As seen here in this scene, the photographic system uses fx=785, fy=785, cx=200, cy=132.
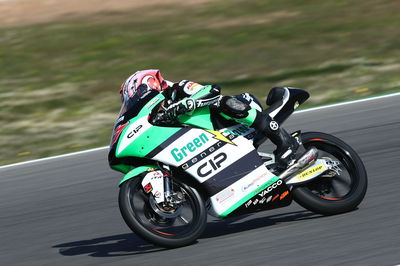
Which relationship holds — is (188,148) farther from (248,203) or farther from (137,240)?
(137,240)

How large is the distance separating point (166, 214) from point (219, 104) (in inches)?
35.9

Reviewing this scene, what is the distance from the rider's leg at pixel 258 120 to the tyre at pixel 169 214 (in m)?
0.66

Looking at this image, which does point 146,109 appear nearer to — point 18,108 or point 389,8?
point 18,108

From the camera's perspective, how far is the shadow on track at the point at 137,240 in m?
6.16

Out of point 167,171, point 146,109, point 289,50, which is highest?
point 146,109

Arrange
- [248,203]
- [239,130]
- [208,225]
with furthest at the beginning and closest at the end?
[208,225]
[239,130]
[248,203]

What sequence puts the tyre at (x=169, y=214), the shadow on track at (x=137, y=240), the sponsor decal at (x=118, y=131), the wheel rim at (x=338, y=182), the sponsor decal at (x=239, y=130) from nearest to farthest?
1. the tyre at (x=169, y=214)
2. the sponsor decal at (x=118, y=131)
3. the sponsor decal at (x=239, y=130)
4. the shadow on track at (x=137, y=240)
5. the wheel rim at (x=338, y=182)

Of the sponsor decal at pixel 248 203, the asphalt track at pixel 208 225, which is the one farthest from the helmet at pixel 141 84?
the asphalt track at pixel 208 225

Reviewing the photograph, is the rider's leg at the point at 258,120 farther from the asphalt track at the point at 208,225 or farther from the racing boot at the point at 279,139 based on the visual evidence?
the asphalt track at the point at 208,225

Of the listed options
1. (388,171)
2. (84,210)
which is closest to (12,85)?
(84,210)

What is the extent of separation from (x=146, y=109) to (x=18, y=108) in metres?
8.21

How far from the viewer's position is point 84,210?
761 cm

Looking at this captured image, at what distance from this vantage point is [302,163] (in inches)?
241

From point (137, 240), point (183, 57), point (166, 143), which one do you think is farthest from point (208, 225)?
point (183, 57)
